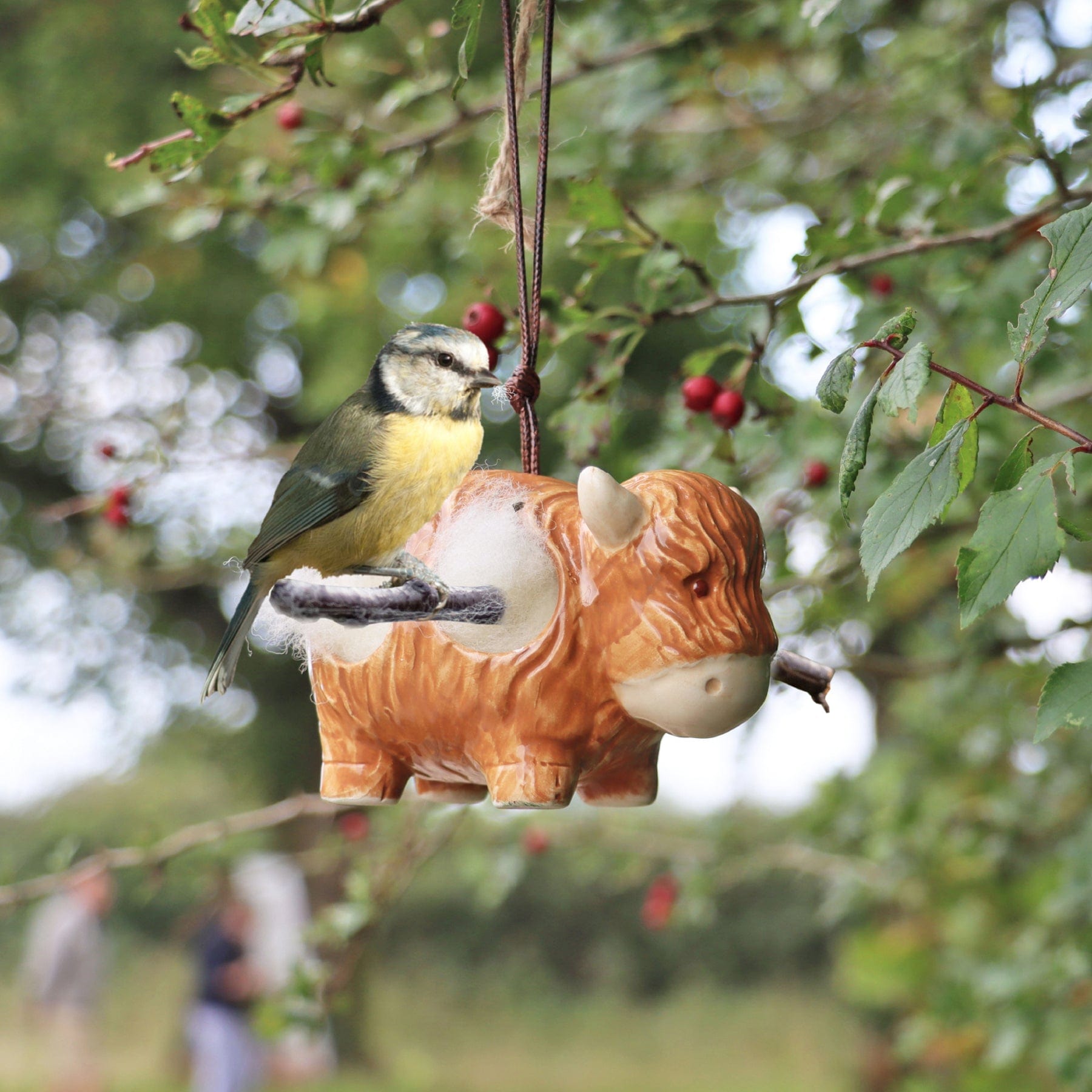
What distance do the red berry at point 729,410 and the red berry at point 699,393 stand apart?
1 centimetres

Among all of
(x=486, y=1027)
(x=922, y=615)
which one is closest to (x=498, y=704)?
(x=922, y=615)

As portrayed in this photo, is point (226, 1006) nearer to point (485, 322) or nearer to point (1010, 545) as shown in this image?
point (485, 322)

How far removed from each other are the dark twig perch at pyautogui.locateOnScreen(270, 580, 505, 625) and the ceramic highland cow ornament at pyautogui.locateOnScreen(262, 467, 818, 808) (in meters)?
0.04

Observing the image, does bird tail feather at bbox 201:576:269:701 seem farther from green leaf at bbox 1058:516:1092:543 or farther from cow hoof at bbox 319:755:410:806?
green leaf at bbox 1058:516:1092:543

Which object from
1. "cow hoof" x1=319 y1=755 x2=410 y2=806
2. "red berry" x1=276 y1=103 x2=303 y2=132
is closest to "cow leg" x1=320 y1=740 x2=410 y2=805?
"cow hoof" x1=319 y1=755 x2=410 y2=806

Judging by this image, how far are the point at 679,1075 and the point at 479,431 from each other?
895cm

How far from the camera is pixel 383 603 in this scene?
92cm

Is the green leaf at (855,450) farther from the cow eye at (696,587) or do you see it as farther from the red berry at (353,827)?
the red berry at (353,827)

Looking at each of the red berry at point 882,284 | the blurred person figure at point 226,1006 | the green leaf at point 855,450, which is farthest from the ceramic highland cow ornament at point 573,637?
the blurred person figure at point 226,1006

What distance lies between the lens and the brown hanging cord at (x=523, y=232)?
112cm

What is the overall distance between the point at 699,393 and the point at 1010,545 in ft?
2.93

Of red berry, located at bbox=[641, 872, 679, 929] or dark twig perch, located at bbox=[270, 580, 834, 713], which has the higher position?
dark twig perch, located at bbox=[270, 580, 834, 713]

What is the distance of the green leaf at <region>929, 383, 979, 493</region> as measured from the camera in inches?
36.7

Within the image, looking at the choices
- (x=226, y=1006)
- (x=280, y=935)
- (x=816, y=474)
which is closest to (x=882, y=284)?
(x=816, y=474)
